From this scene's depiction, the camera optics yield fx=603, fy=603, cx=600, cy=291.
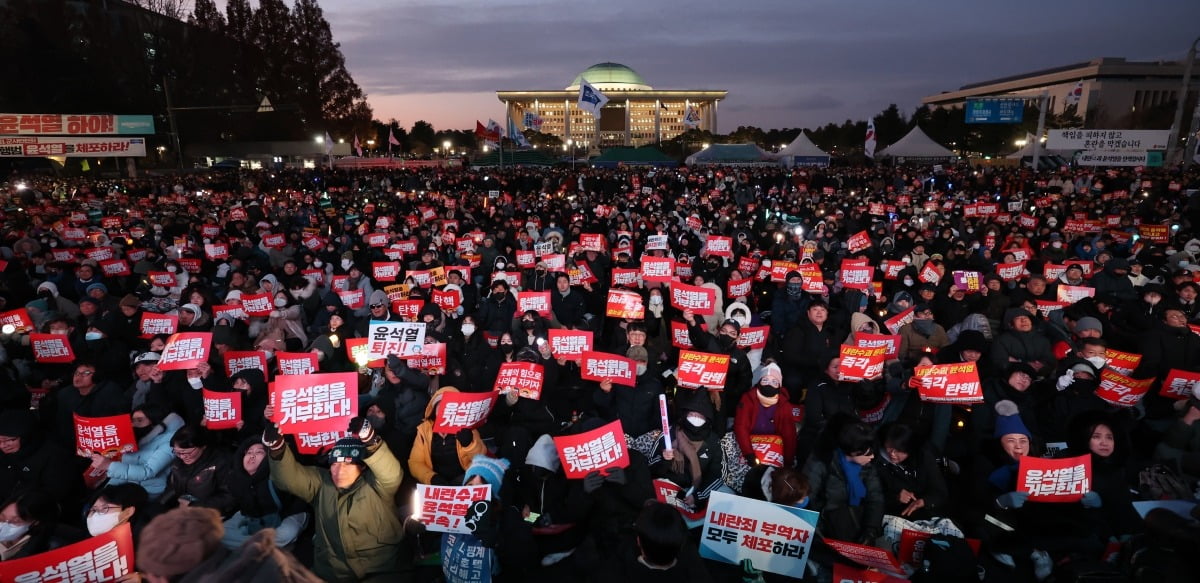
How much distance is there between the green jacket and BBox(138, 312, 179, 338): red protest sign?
164 inches

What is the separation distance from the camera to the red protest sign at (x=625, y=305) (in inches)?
272

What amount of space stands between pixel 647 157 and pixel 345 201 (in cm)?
2294

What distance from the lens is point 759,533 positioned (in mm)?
3471

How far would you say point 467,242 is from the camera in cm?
1080

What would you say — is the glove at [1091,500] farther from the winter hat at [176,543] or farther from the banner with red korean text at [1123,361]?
the winter hat at [176,543]

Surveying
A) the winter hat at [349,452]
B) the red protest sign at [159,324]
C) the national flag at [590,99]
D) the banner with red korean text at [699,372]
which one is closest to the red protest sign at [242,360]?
the red protest sign at [159,324]

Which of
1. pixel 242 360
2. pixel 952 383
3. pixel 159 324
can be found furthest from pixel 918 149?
pixel 159 324

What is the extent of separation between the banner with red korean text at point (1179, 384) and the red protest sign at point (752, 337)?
3.19 metres

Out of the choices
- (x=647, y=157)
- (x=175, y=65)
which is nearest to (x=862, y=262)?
(x=647, y=157)

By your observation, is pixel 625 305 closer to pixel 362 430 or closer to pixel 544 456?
pixel 544 456

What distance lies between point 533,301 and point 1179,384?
6008 millimetres

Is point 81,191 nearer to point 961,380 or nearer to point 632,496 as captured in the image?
point 632,496

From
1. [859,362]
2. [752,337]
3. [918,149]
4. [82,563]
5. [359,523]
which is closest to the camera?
[82,563]

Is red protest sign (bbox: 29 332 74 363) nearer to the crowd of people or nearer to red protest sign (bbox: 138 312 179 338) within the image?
the crowd of people
